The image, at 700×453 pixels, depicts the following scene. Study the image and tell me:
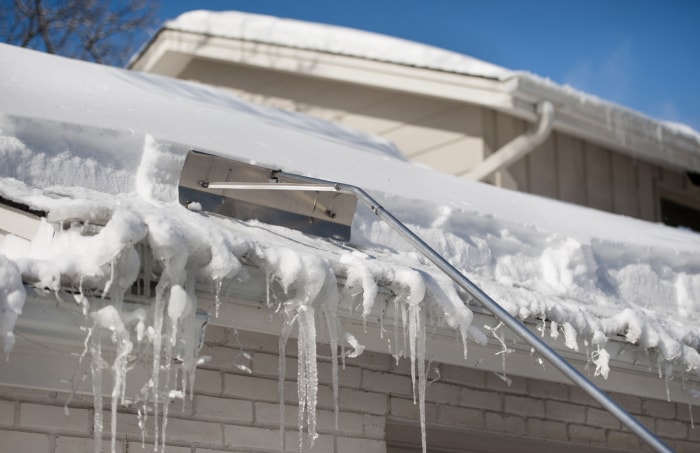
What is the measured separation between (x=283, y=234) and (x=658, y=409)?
93.6 inches

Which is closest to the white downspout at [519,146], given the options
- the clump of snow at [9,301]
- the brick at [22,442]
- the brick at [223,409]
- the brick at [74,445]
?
the brick at [223,409]

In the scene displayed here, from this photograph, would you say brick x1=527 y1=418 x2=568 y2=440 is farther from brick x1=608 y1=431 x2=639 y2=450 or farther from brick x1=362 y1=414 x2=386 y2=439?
brick x1=362 y1=414 x2=386 y2=439

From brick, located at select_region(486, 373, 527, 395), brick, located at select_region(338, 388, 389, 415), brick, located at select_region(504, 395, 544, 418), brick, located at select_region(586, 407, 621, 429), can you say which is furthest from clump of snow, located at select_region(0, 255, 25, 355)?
brick, located at select_region(586, 407, 621, 429)

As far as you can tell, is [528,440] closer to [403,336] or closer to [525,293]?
[525,293]

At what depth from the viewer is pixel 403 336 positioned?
3.27m

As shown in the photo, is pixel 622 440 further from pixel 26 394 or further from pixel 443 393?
pixel 26 394

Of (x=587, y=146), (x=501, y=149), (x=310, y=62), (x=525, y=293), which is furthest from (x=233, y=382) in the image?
(x=587, y=146)

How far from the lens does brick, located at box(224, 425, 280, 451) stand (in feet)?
11.5

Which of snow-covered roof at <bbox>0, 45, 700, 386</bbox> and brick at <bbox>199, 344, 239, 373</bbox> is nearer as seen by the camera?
snow-covered roof at <bbox>0, 45, 700, 386</bbox>

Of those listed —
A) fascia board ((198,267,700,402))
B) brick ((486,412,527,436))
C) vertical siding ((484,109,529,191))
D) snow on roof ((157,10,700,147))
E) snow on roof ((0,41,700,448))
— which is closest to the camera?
snow on roof ((0,41,700,448))

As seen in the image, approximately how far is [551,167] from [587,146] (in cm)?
46

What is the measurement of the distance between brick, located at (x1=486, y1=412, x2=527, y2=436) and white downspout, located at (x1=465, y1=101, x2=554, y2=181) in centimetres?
293

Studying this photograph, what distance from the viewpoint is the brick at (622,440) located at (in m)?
4.64

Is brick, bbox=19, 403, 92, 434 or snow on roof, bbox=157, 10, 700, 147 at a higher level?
snow on roof, bbox=157, 10, 700, 147
